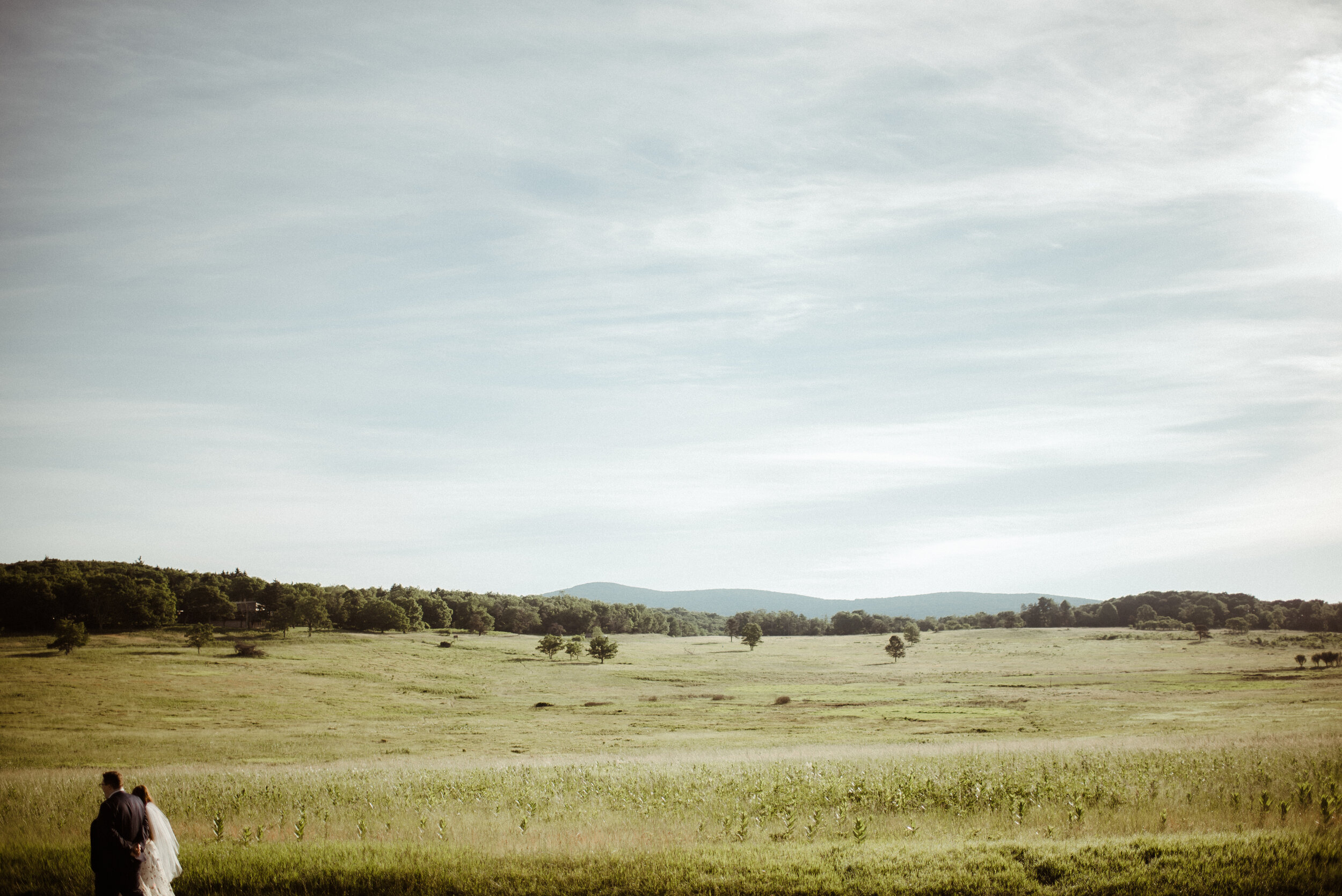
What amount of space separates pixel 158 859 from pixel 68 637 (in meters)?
99.9

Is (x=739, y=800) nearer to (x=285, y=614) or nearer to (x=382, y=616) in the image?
(x=285, y=614)

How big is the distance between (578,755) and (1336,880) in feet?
110

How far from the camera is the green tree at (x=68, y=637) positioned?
85.8 metres

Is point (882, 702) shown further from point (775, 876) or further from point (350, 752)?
point (775, 876)

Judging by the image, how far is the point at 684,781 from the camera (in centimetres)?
2555

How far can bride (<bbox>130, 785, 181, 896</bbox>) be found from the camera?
10.9m

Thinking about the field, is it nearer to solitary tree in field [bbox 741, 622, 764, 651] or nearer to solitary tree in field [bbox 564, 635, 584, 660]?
solitary tree in field [bbox 564, 635, 584, 660]

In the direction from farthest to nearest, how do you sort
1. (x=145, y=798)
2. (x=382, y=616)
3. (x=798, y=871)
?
(x=382, y=616) < (x=145, y=798) < (x=798, y=871)

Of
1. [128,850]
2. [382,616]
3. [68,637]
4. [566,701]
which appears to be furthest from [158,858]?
[382,616]

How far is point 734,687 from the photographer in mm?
88438

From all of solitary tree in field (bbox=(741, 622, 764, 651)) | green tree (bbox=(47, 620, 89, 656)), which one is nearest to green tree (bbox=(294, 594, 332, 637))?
green tree (bbox=(47, 620, 89, 656))

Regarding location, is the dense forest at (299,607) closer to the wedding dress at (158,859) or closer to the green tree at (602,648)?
the green tree at (602,648)

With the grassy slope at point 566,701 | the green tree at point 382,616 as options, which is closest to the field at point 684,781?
the grassy slope at point 566,701

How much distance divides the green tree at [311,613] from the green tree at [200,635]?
1772cm
